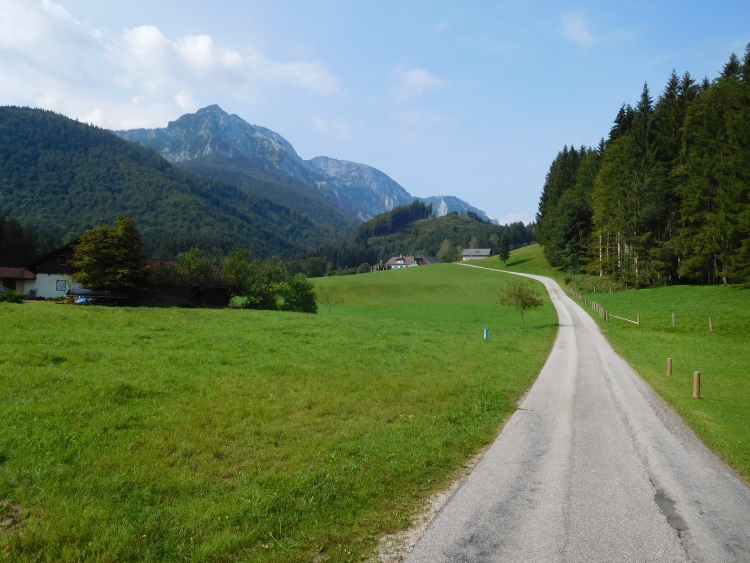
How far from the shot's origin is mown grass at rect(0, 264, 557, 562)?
6.07 meters

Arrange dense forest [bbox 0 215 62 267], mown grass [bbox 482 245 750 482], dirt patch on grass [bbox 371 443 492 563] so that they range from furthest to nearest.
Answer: dense forest [bbox 0 215 62 267] → mown grass [bbox 482 245 750 482] → dirt patch on grass [bbox 371 443 492 563]

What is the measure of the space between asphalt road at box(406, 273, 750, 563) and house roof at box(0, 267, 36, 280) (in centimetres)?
→ 6804

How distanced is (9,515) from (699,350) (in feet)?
110

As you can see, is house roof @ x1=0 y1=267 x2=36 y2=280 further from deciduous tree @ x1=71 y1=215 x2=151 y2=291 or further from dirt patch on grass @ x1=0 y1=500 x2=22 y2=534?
dirt patch on grass @ x1=0 y1=500 x2=22 y2=534

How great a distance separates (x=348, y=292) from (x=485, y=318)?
41184mm

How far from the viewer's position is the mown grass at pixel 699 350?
13.1 metres

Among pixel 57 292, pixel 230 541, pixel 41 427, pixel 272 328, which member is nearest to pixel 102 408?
pixel 41 427

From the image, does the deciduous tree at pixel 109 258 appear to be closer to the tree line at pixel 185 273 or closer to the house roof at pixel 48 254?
the tree line at pixel 185 273

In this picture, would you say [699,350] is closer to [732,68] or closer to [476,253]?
[732,68]

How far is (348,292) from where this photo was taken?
89.1 metres

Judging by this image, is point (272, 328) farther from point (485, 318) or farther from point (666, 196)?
point (666, 196)

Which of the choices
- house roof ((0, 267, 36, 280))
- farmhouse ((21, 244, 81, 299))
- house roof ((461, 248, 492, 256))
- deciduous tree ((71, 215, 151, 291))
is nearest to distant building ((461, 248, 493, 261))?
house roof ((461, 248, 492, 256))

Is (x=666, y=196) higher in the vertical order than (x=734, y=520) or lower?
higher

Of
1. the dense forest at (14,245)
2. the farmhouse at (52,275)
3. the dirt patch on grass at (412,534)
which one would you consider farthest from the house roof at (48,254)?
the dirt patch on grass at (412,534)
